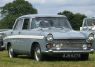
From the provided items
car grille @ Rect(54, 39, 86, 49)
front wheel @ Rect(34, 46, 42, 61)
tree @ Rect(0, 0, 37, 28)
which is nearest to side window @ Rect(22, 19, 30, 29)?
front wheel @ Rect(34, 46, 42, 61)

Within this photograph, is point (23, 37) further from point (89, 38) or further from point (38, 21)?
point (89, 38)

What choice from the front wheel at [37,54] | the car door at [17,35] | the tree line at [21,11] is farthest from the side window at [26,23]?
the tree line at [21,11]

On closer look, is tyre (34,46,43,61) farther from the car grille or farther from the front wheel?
the car grille

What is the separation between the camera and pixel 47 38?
1755cm

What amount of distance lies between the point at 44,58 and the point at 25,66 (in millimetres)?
2615

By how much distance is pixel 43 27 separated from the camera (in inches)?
740

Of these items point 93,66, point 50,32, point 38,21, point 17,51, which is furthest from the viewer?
point 17,51

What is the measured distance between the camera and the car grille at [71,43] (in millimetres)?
17688

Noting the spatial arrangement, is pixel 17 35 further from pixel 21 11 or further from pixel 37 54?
pixel 21 11

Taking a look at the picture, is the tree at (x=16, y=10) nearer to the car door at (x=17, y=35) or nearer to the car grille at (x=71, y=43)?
the car door at (x=17, y=35)

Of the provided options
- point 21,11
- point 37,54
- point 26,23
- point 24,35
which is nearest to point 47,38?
point 37,54

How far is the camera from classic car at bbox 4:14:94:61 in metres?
17.6

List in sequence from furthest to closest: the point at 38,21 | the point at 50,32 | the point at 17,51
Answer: the point at 17,51
the point at 38,21
the point at 50,32

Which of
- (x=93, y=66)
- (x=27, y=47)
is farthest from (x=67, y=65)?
(x=27, y=47)
